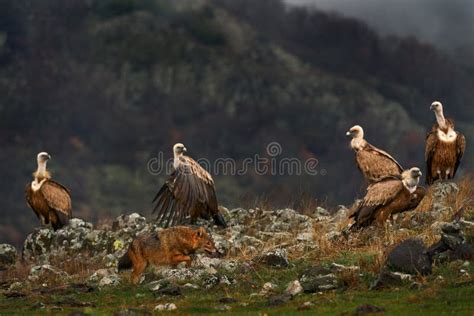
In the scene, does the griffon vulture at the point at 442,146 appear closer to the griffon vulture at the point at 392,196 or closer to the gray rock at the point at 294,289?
the griffon vulture at the point at 392,196

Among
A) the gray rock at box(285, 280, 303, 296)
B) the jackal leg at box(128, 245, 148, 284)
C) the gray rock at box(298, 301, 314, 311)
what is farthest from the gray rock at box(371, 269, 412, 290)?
the jackal leg at box(128, 245, 148, 284)

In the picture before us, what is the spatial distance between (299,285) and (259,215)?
10.0m

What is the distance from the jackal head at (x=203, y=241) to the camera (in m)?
15.0

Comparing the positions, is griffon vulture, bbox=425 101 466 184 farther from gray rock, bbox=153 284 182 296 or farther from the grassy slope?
gray rock, bbox=153 284 182 296

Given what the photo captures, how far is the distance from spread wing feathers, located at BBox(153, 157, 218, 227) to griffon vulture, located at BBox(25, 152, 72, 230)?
16.9 feet

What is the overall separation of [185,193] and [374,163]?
13.4ft

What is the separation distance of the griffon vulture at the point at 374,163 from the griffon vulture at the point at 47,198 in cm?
835

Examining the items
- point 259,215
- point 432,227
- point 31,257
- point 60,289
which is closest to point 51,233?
point 31,257

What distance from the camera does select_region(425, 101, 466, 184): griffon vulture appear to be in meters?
20.7

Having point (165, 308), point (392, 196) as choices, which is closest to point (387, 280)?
point (165, 308)

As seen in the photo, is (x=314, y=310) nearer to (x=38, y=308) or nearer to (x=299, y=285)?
(x=299, y=285)

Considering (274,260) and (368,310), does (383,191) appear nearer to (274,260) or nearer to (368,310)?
(274,260)

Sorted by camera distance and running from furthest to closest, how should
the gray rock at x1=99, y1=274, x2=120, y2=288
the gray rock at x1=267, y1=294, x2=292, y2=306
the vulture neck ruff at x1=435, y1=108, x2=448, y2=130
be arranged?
the vulture neck ruff at x1=435, y1=108, x2=448, y2=130
the gray rock at x1=99, y1=274, x2=120, y2=288
the gray rock at x1=267, y1=294, x2=292, y2=306

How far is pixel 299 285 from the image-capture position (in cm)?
1229
